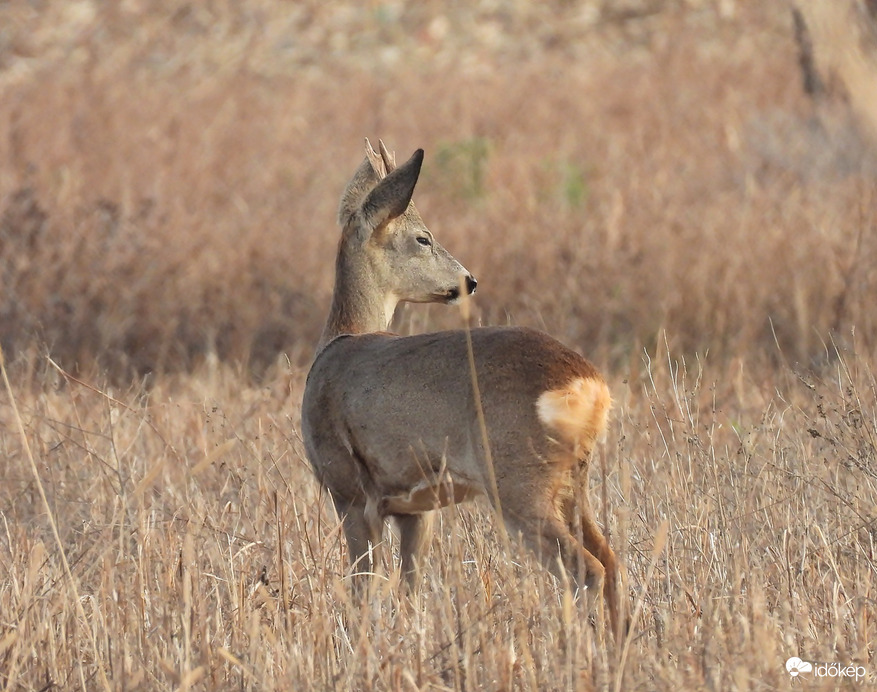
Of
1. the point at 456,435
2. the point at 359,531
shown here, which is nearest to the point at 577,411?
the point at 456,435

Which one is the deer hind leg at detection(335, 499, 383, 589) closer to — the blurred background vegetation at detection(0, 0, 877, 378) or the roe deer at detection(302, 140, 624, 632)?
the roe deer at detection(302, 140, 624, 632)

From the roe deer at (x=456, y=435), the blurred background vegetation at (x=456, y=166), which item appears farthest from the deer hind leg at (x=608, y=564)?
the blurred background vegetation at (x=456, y=166)

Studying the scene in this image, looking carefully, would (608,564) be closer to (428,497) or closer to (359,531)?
(428,497)

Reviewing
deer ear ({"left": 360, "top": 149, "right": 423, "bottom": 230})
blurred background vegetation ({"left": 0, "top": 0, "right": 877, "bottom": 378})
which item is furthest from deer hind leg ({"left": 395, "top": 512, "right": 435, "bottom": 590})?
blurred background vegetation ({"left": 0, "top": 0, "right": 877, "bottom": 378})

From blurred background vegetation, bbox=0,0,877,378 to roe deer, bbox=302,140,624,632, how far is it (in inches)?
130

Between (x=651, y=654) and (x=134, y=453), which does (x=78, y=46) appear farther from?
(x=651, y=654)

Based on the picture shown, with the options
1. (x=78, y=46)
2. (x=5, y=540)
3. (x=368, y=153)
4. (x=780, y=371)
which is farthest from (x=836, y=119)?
(x=78, y=46)

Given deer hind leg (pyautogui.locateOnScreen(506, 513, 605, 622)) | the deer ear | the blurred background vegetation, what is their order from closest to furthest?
deer hind leg (pyautogui.locateOnScreen(506, 513, 605, 622)) < the deer ear < the blurred background vegetation

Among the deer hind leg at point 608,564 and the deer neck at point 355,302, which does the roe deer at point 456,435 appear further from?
the deer neck at point 355,302

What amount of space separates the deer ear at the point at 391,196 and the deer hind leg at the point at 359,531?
1246 millimetres

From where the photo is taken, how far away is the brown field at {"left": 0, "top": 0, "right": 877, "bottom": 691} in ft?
13.5

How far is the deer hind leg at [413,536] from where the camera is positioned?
5.25m

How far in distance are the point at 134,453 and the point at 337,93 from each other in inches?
494

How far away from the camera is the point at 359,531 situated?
5.05 m
